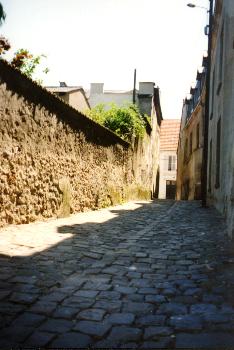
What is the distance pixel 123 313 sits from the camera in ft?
9.86

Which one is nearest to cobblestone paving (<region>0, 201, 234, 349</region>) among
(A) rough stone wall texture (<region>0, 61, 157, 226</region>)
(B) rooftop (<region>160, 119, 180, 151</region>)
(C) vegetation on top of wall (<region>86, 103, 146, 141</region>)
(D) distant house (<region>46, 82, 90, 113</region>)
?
(A) rough stone wall texture (<region>0, 61, 157, 226</region>)

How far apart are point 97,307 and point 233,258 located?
231cm

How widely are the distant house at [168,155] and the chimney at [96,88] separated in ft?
25.6

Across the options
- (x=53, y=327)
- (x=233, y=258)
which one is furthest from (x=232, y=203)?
(x=53, y=327)

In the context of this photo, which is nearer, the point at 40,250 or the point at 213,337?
the point at 213,337

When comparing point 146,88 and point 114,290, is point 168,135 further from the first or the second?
point 114,290

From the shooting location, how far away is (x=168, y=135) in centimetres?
3938

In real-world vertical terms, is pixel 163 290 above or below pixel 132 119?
below

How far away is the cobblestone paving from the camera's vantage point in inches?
101

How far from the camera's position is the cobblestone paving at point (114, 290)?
2576mm

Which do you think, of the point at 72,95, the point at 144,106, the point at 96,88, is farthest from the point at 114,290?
the point at 96,88

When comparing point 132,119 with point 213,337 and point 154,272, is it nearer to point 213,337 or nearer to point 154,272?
point 154,272

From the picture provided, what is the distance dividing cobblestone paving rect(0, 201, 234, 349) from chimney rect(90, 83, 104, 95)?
30555 mm

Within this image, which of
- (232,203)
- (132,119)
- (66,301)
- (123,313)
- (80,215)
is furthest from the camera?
(132,119)
